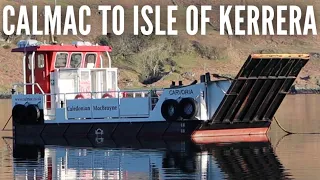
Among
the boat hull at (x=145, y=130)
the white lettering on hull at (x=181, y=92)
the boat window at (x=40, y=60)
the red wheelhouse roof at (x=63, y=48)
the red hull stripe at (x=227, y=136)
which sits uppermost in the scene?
the red wheelhouse roof at (x=63, y=48)

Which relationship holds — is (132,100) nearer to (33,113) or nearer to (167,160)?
(33,113)

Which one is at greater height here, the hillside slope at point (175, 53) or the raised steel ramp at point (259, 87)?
the hillside slope at point (175, 53)

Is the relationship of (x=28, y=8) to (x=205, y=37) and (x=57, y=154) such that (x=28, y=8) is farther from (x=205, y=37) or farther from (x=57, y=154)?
(x=57, y=154)

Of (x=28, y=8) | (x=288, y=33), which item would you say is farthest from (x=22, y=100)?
(x=288, y=33)

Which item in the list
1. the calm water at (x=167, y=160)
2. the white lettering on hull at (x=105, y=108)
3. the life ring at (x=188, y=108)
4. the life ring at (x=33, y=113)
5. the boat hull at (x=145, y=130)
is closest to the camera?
the calm water at (x=167, y=160)

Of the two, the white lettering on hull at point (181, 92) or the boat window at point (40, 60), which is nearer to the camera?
the white lettering on hull at point (181, 92)

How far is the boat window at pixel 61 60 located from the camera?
44.4 m

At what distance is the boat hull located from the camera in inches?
1551

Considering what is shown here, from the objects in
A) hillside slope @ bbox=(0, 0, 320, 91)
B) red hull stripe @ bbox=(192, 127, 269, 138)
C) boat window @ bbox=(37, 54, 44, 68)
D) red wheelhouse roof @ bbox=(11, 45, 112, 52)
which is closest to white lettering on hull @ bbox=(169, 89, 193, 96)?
red hull stripe @ bbox=(192, 127, 269, 138)

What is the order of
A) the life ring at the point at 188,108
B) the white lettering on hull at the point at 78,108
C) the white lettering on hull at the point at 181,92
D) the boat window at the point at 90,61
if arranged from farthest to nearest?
the boat window at the point at 90,61 < the white lettering on hull at the point at 78,108 < the white lettering on hull at the point at 181,92 < the life ring at the point at 188,108

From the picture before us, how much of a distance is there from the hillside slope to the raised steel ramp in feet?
238

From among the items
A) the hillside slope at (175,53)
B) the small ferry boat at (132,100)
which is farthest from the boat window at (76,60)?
the hillside slope at (175,53)

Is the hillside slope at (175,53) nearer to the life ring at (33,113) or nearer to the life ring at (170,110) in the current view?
the life ring at (33,113)

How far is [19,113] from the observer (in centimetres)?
4431
